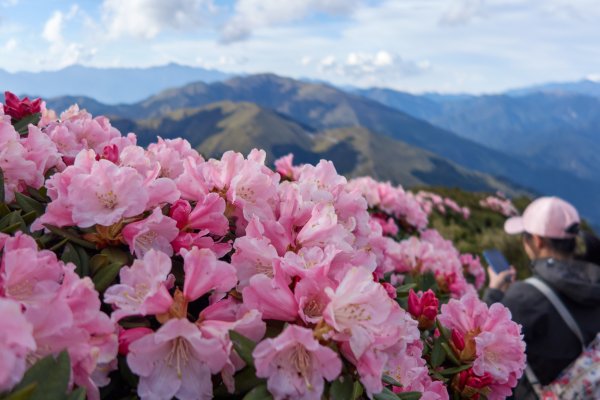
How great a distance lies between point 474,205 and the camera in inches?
643

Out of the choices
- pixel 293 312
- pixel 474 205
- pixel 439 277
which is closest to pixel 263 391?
pixel 293 312

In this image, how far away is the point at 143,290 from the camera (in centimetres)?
137

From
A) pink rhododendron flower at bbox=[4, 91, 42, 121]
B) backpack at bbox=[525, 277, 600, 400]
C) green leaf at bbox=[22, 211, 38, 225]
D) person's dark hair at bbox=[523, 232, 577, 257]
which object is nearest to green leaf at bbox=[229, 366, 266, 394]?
green leaf at bbox=[22, 211, 38, 225]

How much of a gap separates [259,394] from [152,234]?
2.07 feet

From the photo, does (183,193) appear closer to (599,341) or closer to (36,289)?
(36,289)

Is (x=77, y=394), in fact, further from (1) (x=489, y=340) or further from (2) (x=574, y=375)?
(2) (x=574, y=375)

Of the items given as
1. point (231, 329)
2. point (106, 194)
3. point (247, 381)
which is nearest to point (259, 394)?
→ point (247, 381)

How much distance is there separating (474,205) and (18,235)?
16380mm

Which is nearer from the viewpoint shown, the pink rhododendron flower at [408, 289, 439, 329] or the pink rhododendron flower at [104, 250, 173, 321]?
the pink rhododendron flower at [104, 250, 173, 321]

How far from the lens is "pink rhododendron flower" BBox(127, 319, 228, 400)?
1238 millimetres

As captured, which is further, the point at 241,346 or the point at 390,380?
the point at 390,380

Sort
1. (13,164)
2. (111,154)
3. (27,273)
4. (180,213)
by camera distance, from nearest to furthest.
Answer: (27,273)
(180,213)
(13,164)
(111,154)

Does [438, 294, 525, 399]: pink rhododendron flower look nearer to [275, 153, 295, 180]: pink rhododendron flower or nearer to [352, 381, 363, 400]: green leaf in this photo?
[352, 381, 363, 400]: green leaf

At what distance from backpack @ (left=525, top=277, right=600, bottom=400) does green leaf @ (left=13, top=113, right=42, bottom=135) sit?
413 centimetres
